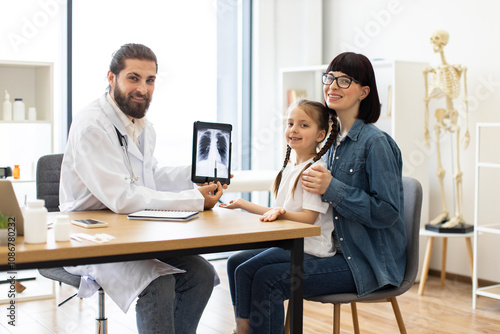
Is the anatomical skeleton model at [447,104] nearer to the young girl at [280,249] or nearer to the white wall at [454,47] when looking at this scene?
the white wall at [454,47]

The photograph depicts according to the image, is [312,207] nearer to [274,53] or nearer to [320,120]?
[320,120]

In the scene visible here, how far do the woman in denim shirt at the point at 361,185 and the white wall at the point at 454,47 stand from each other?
206 centimetres

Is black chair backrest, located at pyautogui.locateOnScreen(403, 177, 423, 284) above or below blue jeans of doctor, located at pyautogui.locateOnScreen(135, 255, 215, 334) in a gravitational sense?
above

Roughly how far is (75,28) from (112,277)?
273cm

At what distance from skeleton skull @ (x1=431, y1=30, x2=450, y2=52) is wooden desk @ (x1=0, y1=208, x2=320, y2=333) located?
233 cm

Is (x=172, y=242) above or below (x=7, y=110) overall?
below

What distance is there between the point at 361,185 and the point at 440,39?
2.13 metres

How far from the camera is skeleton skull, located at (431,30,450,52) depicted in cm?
388

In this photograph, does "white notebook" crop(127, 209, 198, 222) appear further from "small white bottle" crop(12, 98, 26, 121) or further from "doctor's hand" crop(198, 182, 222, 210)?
"small white bottle" crop(12, 98, 26, 121)

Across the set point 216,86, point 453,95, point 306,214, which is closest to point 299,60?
point 216,86

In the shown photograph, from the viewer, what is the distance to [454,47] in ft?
13.6

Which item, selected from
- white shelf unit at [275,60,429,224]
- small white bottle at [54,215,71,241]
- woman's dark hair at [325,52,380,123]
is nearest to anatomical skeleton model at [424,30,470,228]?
white shelf unit at [275,60,429,224]

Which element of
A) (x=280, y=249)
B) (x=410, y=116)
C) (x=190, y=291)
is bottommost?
(x=190, y=291)

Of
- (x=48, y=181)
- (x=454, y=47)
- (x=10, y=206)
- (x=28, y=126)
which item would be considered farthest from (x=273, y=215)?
(x=454, y=47)
